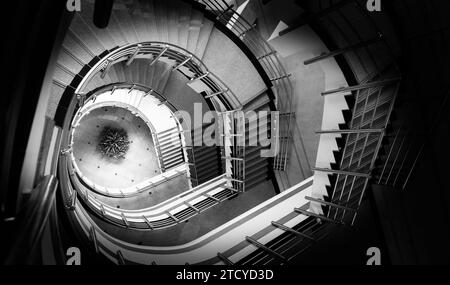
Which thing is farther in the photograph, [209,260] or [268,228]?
[268,228]

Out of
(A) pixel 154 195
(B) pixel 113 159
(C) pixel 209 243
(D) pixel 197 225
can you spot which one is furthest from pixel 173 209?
(B) pixel 113 159

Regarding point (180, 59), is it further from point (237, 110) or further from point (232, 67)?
point (237, 110)

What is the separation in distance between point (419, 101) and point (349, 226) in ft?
7.23

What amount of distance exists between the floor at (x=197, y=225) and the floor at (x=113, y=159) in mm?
4741

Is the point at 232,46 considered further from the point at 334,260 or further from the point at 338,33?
the point at 334,260

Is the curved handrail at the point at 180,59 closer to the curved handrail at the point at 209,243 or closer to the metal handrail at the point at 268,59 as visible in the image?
the metal handrail at the point at 268,59

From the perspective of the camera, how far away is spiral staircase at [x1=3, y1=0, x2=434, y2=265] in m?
4.27

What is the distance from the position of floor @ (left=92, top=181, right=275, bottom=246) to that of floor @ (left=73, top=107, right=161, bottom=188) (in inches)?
187

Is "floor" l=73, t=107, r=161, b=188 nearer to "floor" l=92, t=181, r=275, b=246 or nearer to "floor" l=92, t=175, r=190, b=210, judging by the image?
"floor" l=92, t=175, r=190, b=210

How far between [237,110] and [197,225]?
10.4 feet

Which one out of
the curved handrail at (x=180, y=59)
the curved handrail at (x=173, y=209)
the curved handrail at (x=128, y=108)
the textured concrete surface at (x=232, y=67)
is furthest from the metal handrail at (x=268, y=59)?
the curved handrail at (x=128, y=108)

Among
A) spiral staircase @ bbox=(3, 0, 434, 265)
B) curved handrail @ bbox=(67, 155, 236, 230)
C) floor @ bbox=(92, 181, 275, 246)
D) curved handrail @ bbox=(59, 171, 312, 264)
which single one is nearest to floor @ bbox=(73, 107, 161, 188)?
spiral staircase @ bbox=(3, 0, 434, 265)

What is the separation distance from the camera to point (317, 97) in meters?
6.29
